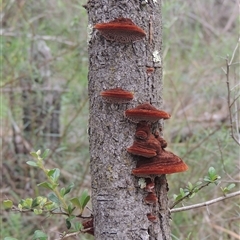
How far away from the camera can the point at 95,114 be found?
1.06 m

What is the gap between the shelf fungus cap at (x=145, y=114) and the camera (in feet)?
3.22

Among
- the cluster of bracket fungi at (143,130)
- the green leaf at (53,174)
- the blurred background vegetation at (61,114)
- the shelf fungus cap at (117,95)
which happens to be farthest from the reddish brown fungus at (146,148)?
the blurred background vegetation at (61,114)

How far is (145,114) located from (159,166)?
121 mm

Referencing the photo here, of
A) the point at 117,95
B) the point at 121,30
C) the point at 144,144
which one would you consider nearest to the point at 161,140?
the point at 144,144

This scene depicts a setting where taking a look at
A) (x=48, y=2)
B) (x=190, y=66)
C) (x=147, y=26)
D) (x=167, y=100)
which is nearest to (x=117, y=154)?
(x=147, y=26)

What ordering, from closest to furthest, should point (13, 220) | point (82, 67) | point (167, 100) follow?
point (13, 220)
point (82, 67)
point (167, 100)

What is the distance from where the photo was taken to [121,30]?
3.19 feet

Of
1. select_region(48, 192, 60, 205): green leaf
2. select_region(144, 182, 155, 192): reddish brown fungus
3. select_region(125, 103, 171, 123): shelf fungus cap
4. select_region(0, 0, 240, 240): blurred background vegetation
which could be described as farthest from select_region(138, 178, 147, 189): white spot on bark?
select_region(0, 0, 240, 240): blurred background vegetation

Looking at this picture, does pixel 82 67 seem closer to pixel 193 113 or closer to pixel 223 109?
pixel 193 113

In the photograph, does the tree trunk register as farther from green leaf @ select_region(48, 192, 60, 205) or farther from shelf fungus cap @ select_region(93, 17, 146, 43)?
green leaf @ select_region(48, 192, 60, 205)

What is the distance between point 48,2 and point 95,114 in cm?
266

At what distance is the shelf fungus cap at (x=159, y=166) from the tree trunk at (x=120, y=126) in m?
0.03

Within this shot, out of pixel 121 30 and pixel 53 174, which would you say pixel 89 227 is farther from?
pixel 121 30

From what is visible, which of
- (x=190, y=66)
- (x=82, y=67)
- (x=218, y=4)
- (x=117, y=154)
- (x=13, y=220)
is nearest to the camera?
(x=117, y=154)
